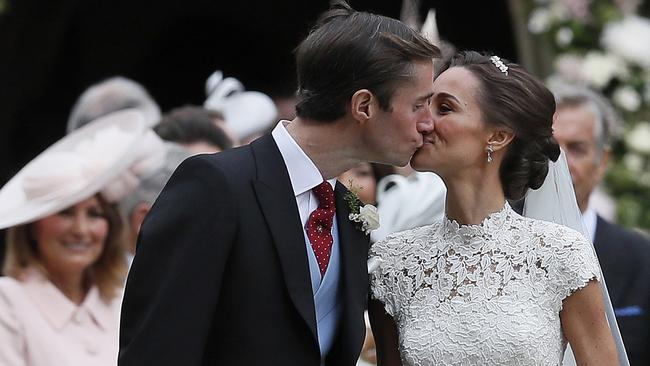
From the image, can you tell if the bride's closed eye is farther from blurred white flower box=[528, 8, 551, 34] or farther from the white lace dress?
blurred white flower box=[528, 8, 551, 34]

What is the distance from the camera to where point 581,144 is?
6824 millimetres

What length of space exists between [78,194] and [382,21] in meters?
1.94

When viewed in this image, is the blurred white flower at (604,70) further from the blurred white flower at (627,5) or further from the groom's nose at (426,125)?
the groom's nose at (426,125)

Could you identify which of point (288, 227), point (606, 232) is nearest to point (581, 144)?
point (606, 232)

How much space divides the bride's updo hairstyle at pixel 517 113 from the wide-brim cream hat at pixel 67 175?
66.5 inches

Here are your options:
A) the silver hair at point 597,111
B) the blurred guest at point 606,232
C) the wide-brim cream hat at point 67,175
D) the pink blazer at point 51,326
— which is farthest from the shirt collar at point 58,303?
the silver hair at point 597,111

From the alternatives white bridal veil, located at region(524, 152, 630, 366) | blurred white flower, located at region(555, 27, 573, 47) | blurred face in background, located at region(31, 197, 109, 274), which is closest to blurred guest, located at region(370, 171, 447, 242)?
blurred face in background, located at region(31, 197, 109, 274)

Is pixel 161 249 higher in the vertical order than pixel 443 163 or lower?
higher

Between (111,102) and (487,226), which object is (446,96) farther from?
(111,102)

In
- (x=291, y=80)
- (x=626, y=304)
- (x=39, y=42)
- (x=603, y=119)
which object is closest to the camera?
(x=626, y=304)

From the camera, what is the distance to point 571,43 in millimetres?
9414

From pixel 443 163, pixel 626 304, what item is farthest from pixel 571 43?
pixel 443 163

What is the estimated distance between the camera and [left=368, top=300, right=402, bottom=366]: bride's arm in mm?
4629

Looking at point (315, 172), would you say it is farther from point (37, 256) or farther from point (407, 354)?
point (37, 256)
